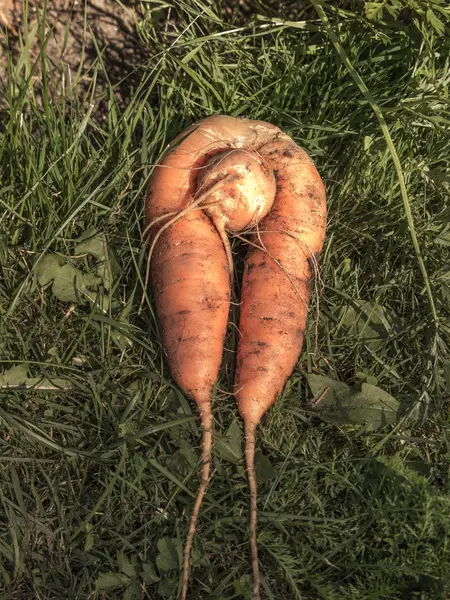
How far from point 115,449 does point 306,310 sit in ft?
2.93

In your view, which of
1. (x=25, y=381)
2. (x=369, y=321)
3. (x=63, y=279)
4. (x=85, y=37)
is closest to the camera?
(x=25, y=381)

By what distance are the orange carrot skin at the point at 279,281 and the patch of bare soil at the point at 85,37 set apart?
2.96 ft

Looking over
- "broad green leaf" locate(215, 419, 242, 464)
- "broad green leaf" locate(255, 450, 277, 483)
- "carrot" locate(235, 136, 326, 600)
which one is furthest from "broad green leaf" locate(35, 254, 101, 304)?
"broad green leaf" locate(255, 450, 277, 483)

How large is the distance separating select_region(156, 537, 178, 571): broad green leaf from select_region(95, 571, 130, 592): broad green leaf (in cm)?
13

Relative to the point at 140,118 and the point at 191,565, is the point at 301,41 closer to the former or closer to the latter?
the point at 140,118

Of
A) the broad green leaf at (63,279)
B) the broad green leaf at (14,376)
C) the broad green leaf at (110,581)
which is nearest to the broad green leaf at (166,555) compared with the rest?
the broad green leaf at (110,581)

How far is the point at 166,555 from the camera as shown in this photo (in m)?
2.12

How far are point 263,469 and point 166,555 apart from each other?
443mm

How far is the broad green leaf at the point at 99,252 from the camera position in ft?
8.30

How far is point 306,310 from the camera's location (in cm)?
247

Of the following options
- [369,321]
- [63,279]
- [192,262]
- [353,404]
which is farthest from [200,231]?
[353,404]

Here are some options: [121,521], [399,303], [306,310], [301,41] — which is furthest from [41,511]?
[301,41]

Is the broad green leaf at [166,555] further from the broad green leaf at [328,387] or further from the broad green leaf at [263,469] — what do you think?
the broad green leaf at [328,387]

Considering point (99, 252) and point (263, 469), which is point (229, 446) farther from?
point (99, 252)
